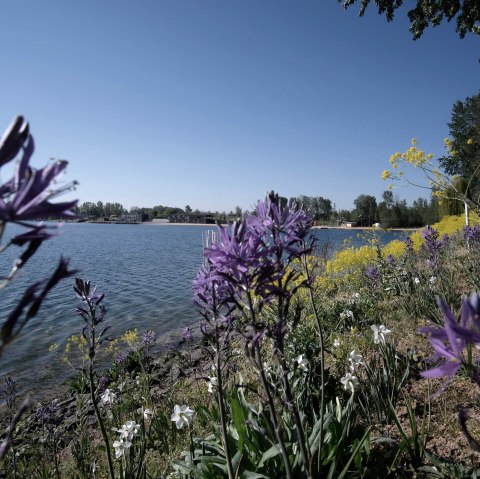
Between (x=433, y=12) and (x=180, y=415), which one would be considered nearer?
(x=180, y=415)

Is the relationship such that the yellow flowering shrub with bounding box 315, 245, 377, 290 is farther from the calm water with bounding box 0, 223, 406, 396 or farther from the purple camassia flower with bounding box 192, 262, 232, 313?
the purple camassia flower with bounding box 192, 262, 232, 313

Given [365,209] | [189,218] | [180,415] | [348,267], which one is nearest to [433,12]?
[348,267]

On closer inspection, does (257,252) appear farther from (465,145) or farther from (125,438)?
(465,145)

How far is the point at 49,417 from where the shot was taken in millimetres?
4297

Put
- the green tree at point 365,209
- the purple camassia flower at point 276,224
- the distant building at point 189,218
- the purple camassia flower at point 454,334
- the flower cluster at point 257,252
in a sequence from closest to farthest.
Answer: the purple camassia flower at point 454,334
the flower cluster at point 257,252
the purple camassia flower at point 276,224
the green tree at point 365,209
the distant building at point 189,218

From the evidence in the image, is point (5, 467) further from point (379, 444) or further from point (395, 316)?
point (395, 316)

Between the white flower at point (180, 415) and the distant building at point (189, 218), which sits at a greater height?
the distant building at point (189, 218)

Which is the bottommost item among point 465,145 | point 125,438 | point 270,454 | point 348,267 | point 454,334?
point 125,438

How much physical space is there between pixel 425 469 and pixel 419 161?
5518 millimetres

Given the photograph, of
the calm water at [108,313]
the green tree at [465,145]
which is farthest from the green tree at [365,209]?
the calm water at [108,313]

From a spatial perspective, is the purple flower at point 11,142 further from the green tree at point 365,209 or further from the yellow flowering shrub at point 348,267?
the green tree at point 365,209

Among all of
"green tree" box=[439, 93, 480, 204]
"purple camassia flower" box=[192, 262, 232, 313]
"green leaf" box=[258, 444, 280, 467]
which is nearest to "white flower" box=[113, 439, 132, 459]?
"green leaf" box=[258, 444, 280, 467]

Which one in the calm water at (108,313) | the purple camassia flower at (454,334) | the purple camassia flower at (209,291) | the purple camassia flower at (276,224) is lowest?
the calm water at (108,313)

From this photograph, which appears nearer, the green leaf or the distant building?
the green leaf
